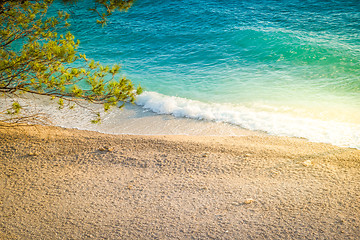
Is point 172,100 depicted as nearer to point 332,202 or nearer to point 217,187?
point 217,187

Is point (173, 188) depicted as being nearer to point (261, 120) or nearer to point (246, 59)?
point (261, 120)

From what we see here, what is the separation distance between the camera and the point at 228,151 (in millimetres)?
4703

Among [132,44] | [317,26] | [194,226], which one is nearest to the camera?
[194,226]

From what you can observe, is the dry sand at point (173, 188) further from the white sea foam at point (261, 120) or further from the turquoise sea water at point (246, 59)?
the turquoise sea water at point (246, 59)

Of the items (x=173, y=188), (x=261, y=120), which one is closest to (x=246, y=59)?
(x=261, y=120)

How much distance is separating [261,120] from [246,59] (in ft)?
15.7

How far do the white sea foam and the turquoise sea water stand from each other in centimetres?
2

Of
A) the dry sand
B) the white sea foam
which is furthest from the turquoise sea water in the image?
the dry sand

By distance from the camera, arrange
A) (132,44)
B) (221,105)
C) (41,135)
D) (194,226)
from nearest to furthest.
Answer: (194,226)
(41,135)
(221,105)
(132,44)

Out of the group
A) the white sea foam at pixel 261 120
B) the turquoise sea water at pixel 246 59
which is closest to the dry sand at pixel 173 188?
the white sea foam at pixel 261 120

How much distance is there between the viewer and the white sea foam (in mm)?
5580

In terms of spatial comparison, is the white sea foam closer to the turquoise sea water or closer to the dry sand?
the turquoise sea water

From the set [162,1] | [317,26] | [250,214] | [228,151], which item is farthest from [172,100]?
[162,1]

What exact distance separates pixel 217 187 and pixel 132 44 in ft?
34.0
